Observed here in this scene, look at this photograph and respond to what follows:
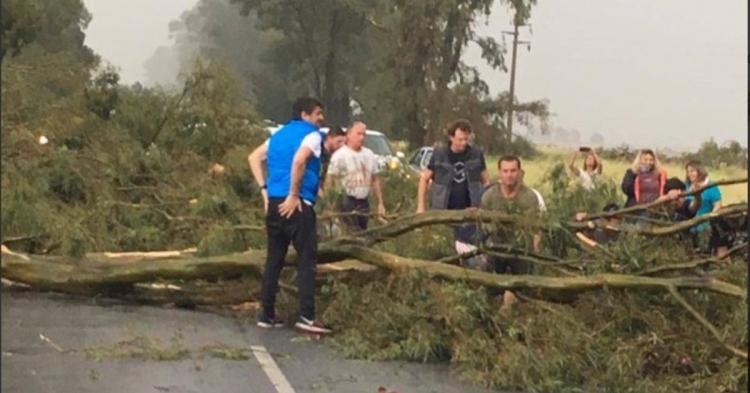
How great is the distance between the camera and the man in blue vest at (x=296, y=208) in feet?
25.2

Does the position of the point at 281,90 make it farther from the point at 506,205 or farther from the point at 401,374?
the point at 401,374

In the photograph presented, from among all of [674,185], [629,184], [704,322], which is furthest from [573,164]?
[704,322]

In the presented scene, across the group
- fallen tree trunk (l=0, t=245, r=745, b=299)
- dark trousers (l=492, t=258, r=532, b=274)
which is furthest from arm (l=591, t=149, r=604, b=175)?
fallen tree trunk (l=0, t=245, r=745, b=299)

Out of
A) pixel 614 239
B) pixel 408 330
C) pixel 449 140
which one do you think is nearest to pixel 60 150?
pixel 449 140

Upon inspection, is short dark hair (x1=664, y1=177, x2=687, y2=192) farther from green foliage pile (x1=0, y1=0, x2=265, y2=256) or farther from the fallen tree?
green foliage pile (x1=0, y1=0, x2=265, y2=256)

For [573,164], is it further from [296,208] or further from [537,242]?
[296,208]

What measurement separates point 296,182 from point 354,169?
8.29 feet

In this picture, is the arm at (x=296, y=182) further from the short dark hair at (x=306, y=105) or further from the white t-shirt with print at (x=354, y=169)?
the white t-shirt with print at (x=354, y=169)

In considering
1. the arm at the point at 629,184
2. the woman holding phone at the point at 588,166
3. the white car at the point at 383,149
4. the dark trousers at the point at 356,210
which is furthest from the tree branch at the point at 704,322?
the white car at the point at 383,149

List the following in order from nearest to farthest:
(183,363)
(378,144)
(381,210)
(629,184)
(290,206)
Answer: (183,363)
(290,206)
(381,210)
(629,184)
(378,144)

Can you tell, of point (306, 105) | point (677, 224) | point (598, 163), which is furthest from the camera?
point (598, 163)

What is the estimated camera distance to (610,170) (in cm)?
1202

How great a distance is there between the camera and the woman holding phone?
34.2ft

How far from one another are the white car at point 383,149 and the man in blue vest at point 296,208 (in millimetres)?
4296
